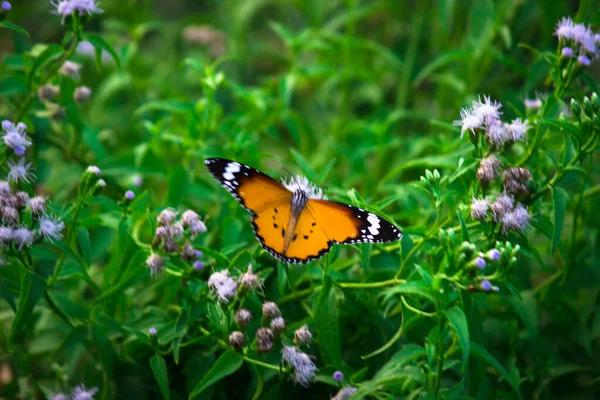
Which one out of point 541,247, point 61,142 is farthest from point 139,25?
point 541,247

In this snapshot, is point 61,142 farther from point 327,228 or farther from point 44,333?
point 327,228

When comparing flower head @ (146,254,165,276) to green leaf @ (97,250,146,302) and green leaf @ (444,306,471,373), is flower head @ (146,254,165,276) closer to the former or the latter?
green leaf @ (97,250,146,302)

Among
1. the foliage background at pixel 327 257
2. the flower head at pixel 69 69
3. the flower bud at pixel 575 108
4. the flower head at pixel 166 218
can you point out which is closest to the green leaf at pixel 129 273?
the foliage background at pixel 327 257

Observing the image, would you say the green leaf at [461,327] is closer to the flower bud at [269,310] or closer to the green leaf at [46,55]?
the flower bud at [269,310]

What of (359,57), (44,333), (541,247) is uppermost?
(359,57)

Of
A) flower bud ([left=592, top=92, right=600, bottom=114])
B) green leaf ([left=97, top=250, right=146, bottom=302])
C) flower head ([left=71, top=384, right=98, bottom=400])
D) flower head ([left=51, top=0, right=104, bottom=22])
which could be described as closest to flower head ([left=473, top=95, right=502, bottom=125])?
flower bud ([left=592, top=92, right=600, bottom=114])

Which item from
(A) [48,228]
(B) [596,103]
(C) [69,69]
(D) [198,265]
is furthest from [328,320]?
(C) [69,69]

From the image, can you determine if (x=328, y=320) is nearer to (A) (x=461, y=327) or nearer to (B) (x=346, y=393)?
(B) (x=346, y=393)

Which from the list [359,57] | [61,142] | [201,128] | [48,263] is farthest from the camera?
[359,57]
